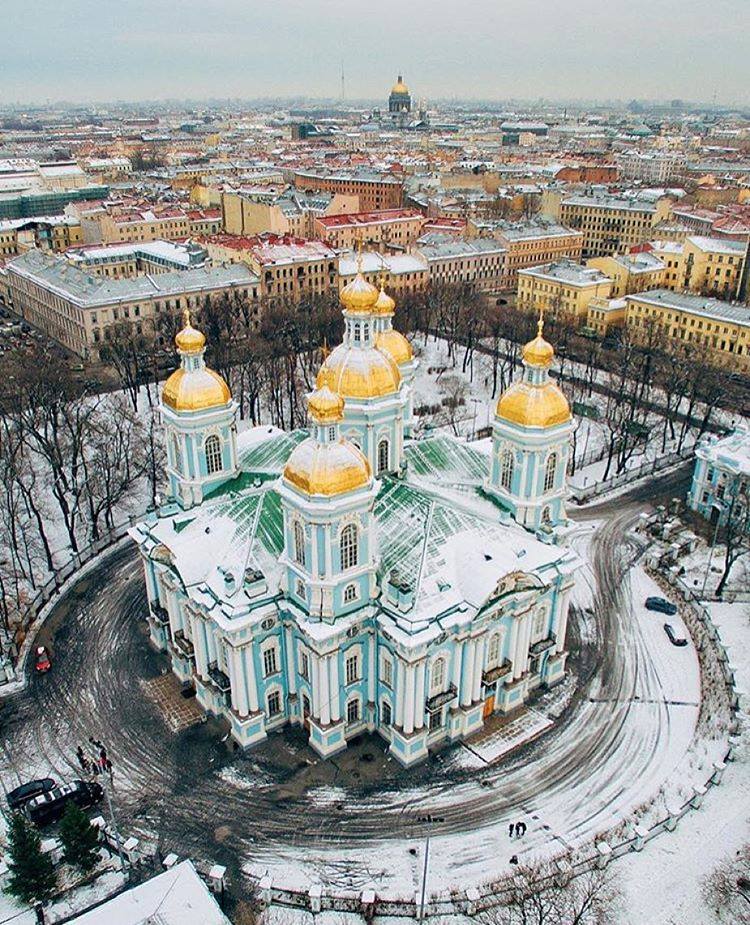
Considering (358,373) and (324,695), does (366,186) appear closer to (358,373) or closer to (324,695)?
(358,373)

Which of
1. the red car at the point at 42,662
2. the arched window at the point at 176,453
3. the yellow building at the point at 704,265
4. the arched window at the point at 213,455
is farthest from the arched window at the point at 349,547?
the yellow building at the point at 704,265

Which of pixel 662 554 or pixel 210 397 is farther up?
pixel 210 397

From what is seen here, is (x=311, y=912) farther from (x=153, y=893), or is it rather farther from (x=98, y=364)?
(x=98, y=364)

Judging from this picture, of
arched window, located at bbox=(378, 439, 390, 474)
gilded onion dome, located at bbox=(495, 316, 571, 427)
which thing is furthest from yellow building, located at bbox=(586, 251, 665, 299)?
arched window, located at bbox=(378, 439, 390, 474)

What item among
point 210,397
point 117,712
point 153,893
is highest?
point 210,397

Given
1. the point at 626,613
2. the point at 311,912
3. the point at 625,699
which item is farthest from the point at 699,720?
the point at 311,912

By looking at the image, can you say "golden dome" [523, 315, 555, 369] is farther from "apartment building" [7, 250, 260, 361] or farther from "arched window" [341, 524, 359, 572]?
"apartment building" [7, 250, 260, 361]
